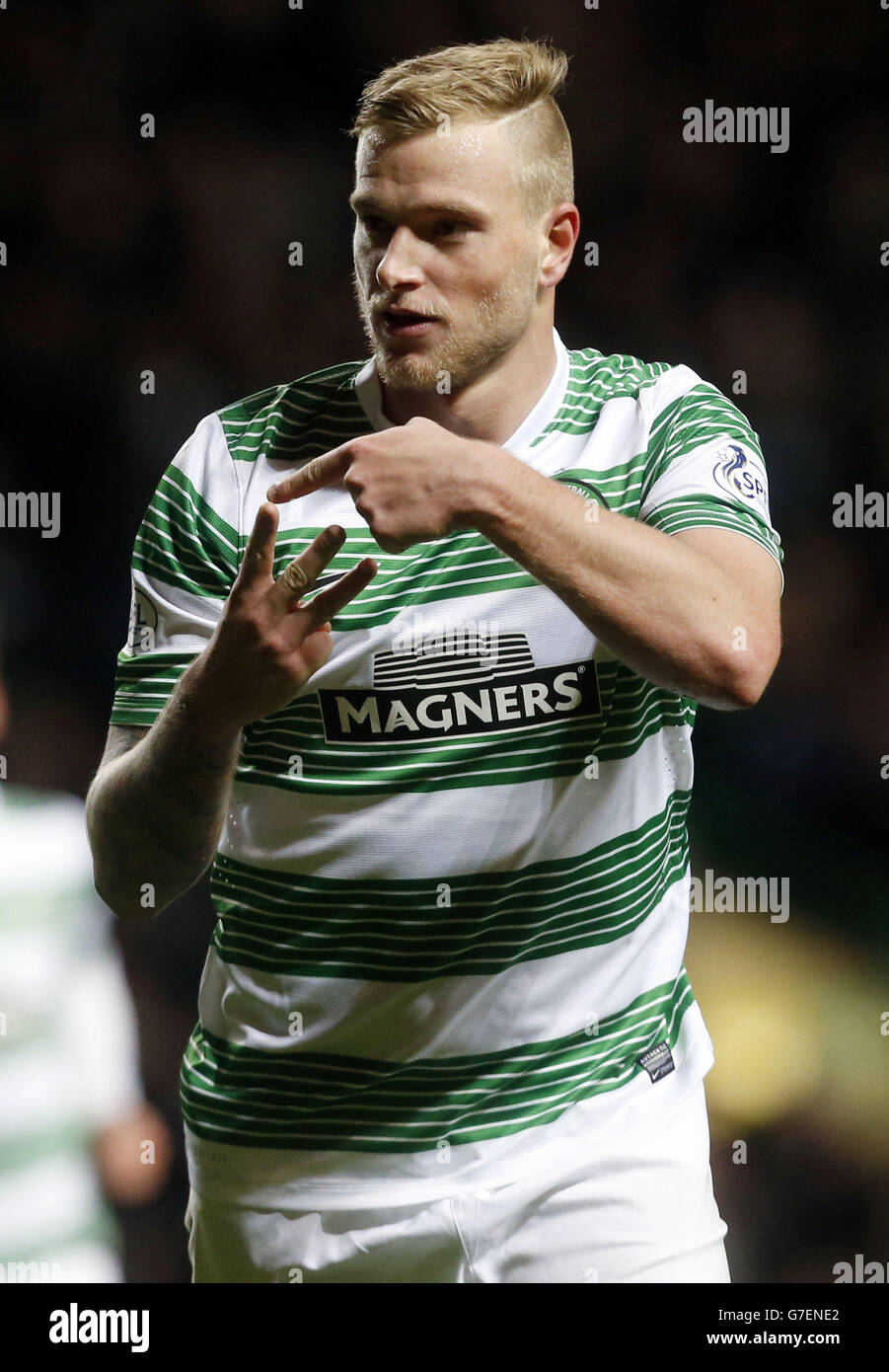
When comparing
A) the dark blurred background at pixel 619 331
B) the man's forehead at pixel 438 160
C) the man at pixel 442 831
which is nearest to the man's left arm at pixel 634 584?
the man at pixel 442 831

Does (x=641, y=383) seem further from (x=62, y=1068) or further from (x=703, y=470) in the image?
(x=62, y=1068)

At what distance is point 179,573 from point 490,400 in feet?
1.20

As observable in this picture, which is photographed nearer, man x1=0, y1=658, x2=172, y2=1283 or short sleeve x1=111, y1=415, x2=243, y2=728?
short sleeve x1=111, y1=415, x2=243, y2=728

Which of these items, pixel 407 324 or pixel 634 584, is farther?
pixel 407 324

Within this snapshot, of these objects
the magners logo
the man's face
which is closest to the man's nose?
the man's face

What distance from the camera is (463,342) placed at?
1.47 metres

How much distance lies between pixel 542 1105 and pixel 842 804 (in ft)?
4.02

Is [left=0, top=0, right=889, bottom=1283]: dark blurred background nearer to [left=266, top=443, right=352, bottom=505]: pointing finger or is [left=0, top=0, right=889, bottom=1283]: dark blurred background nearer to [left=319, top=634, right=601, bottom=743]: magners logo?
[left=319, top=634, right=601, bottom=743]: magners logo

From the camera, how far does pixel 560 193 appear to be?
1596 millimetres

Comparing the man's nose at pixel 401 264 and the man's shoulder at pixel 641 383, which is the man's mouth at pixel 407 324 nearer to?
the man's nose at pixel 401 264

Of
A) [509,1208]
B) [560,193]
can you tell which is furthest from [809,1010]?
[560,193]

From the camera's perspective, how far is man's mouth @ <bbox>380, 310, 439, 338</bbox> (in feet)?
4.75

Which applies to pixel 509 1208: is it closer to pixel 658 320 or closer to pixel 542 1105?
pixel 542 1105

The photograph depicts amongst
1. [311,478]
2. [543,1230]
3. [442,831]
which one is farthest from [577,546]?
[543,1230]
